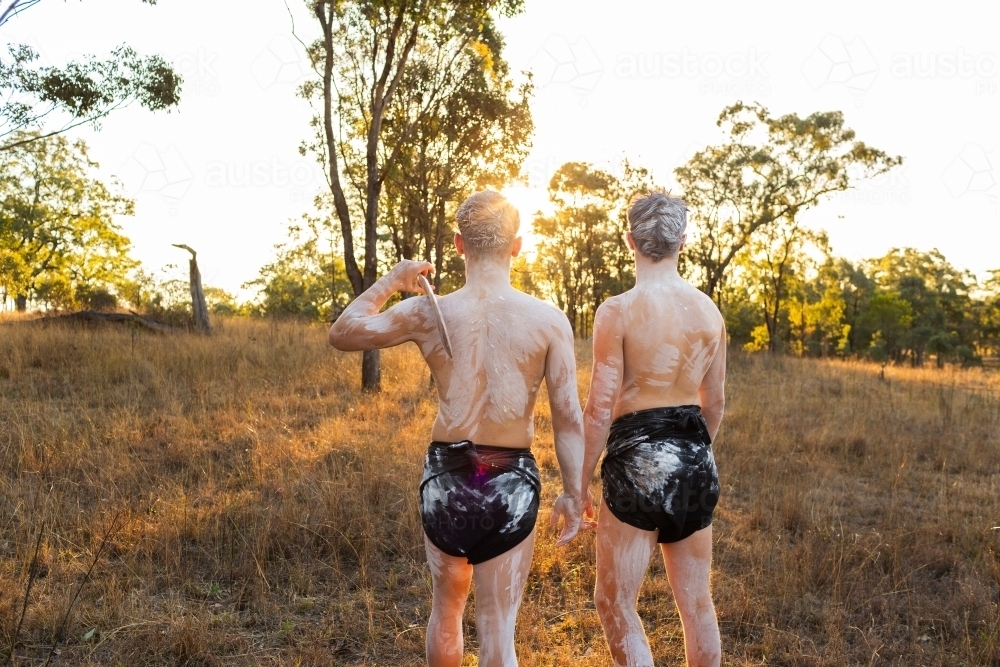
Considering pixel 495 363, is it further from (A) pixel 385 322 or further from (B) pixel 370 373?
(B) pixel 370 373

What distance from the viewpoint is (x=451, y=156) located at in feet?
48.3

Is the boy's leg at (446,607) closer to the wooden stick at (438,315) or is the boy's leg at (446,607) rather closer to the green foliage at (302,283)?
the wooden stick at (438,315)

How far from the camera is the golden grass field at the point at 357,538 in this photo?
4.07 metres

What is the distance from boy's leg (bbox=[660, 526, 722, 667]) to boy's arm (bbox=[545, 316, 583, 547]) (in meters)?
0.51

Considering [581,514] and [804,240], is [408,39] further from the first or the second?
[804,240]

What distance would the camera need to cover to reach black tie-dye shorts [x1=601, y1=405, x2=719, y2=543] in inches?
109

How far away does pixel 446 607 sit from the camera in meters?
2.54

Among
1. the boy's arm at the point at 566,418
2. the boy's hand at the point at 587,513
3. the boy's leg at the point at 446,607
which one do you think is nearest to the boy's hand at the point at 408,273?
the boy's arm at the point at 566,418

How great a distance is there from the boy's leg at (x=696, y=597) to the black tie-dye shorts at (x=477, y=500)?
2.35 ft

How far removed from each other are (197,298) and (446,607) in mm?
14755

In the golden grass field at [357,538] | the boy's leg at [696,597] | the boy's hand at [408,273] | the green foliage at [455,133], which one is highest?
the green foliage at [455,133]

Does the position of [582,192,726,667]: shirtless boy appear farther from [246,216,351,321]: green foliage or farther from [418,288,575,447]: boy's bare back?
[246,216,351,321]: green foliage

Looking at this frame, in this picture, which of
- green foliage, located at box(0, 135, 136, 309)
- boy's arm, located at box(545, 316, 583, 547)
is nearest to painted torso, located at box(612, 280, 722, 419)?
boy's arm, located at box(545, 316, 583, 547)

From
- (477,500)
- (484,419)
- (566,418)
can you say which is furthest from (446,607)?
(566,418)
